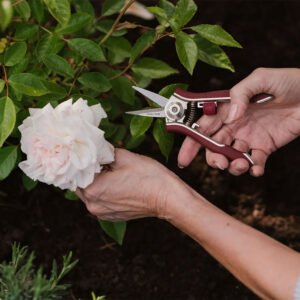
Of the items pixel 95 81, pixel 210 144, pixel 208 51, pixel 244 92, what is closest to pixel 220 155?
pixel 210 144

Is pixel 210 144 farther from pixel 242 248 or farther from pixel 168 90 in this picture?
pixel 242 248

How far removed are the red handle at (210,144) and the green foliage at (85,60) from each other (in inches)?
2.9

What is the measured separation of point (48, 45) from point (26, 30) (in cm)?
8

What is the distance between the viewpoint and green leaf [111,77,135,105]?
1706 mm

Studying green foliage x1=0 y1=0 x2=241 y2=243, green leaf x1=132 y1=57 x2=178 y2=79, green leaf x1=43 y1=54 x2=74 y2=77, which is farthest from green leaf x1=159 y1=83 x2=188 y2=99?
green leaf x1=43 y1=54 x2=74 y2=77

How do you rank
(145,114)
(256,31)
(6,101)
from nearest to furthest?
1. (6,101)
2. (145,114)
3. (256,31)

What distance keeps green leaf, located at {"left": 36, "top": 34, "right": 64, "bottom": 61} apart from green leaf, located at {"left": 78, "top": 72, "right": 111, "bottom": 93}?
106 mm

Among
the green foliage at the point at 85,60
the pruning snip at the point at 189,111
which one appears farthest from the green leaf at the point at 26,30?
the pruning snip at the point at 189,111

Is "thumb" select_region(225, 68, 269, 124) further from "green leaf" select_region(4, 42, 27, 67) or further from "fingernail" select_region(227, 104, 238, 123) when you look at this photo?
"green leaf" select_region(4, 42, 27, 67)

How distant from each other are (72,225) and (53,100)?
2.12 feet

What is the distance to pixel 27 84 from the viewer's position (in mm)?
1422

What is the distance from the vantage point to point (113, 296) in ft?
6.43

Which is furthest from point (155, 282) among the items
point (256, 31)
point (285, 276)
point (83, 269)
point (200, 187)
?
point (256, 31)

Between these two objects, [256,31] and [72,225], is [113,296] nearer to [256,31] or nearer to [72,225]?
[72,225]
